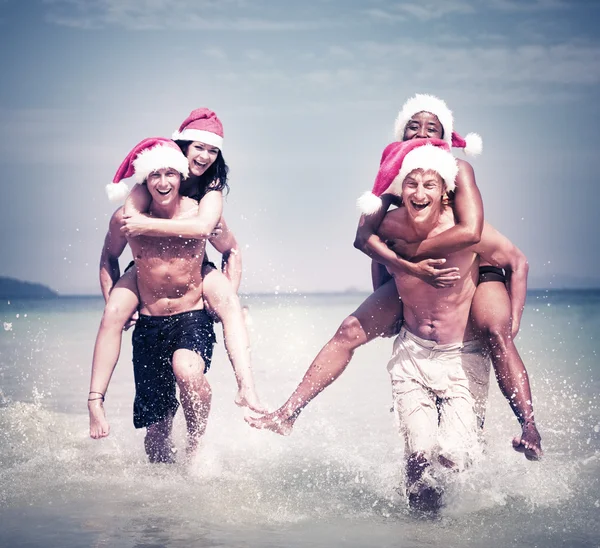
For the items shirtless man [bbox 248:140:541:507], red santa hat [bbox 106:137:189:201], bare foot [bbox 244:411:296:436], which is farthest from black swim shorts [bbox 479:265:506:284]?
red santa hat [bbox 106:137:189:201]

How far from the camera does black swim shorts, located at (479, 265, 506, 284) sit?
4547 mm

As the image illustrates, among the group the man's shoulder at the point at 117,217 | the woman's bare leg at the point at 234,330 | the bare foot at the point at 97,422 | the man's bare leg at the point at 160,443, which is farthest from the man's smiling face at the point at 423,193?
the man's bare leg at the point at 160,443

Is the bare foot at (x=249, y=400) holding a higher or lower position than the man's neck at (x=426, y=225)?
lower

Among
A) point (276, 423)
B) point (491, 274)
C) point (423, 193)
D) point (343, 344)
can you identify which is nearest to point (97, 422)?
point (276, 423)

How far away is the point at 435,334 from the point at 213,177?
171 centimetres

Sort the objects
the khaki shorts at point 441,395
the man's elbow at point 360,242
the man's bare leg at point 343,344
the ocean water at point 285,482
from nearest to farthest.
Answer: the ocean water at point 285,482, the khaki shorts at point 441,395, the man's elbow at point 360,242, the man's bare leg at point 343,344

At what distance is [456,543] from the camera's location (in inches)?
160

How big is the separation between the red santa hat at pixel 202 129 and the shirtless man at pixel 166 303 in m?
0.25

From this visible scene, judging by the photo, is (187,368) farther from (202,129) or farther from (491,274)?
(491,274)

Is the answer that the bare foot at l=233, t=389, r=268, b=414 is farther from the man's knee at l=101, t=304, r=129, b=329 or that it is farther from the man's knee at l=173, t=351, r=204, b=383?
the man's knee at l=101, t=304, r=129, b=329

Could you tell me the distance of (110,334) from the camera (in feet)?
16.8

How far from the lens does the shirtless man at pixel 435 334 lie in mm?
4387

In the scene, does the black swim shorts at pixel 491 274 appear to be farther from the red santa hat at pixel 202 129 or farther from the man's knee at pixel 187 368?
the red santa hat at pixel 202 129

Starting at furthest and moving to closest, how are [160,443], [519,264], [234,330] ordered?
[160,443] → [234,330] → [519,264]
